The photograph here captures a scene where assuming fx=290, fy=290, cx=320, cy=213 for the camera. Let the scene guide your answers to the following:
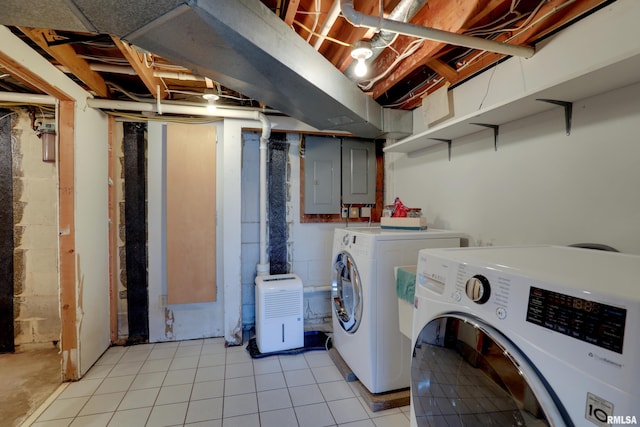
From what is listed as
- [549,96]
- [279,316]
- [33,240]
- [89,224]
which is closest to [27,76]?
[89,224]

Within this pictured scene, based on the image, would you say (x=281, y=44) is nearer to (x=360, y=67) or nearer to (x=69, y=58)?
(x=360, y=67)

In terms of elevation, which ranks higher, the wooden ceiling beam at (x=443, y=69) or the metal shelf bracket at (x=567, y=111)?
the wooden ceiling beam at (x=443, y=69)

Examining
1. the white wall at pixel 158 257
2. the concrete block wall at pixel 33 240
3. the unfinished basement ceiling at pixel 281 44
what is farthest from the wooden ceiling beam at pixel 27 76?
the concrete block wall at pixel 33 240

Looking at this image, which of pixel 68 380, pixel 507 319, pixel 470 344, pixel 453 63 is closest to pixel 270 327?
pixel 68 380

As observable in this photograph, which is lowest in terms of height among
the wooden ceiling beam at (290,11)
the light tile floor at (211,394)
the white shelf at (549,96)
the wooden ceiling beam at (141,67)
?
the light tile floor at (211,394)

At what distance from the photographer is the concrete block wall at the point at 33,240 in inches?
97.6

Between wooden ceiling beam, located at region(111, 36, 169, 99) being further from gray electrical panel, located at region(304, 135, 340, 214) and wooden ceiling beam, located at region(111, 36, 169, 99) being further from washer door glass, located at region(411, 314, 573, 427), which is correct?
washer door glass, located at region(411, 314, 573, 427)

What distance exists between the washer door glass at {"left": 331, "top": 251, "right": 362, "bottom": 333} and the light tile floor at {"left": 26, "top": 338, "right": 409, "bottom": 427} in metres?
0.43

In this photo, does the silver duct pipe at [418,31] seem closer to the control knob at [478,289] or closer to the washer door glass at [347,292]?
the control knob at [478,289]

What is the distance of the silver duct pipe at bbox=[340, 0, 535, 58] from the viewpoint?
1226 mm

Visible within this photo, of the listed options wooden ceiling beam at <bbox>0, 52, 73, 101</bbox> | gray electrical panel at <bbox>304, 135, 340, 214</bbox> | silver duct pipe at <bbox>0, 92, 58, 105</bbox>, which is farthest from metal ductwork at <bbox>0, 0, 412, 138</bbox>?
silver duct pipe at <bbox>0, 92, 58, 105</bbox>

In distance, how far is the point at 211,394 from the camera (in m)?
1.95

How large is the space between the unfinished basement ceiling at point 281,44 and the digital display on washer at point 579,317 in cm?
123

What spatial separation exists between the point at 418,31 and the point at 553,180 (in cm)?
102
